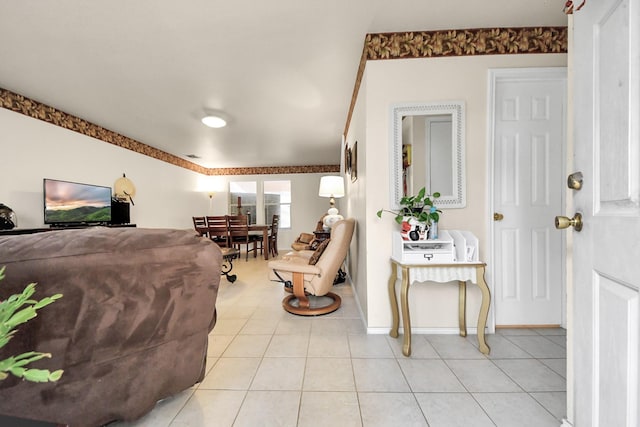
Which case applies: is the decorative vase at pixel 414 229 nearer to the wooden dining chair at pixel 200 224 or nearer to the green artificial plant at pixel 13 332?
the green artificial plant at pixel 13 332

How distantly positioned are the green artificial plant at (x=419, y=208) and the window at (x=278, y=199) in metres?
5.43

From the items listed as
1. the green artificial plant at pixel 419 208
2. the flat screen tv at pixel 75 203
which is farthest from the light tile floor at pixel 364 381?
the flat screen tv at pixel 75 203

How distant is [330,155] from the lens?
5.88 metres

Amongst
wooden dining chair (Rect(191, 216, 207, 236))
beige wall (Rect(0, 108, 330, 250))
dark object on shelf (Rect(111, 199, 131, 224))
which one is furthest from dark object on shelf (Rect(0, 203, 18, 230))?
wooden dining chair (Rect(191, 216, 207, 236))

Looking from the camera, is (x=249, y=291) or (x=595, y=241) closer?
(x=595, y=241)

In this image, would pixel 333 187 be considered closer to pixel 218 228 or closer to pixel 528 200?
pixel 528 200

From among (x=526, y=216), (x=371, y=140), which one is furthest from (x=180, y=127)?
(x=526, y=216)

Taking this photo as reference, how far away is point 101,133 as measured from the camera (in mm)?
3904

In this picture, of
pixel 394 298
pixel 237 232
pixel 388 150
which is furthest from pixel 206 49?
Answer: pixel 237 232

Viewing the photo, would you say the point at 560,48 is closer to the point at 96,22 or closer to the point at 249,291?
the point at 96,22

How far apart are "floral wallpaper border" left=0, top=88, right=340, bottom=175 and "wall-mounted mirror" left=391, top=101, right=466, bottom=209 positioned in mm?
3990

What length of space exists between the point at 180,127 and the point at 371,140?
323cm

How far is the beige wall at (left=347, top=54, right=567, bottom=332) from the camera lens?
200 cm

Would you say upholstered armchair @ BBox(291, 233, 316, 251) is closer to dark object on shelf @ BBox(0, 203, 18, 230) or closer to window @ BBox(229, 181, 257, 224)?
window @ BBox(229, 181, 257, 224)
